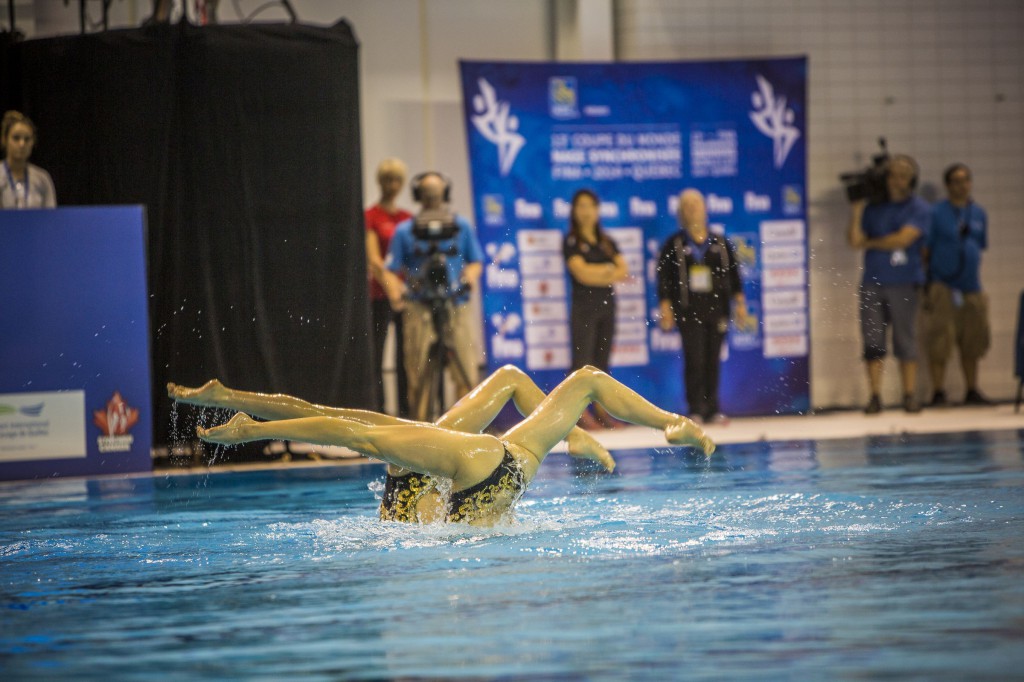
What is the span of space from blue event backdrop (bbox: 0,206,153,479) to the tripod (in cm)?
202

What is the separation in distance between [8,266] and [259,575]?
4.25 metres

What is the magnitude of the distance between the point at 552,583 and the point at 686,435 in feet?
4.31

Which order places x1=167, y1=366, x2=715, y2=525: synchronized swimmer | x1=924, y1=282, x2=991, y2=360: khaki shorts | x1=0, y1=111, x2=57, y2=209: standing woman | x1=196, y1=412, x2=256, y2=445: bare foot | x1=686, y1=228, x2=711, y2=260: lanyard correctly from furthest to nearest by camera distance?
x1=924, y1=282, x2=991, y2=360: khaki shorts → x1=686, y1=228, x2=711, y2=260: lanyard → x1=0, y1=111, x2=57, y2=209: standing woman → x1=167, y1=366, x2=715, y2=525: synchronized swimmer → x1=196, y1=412, x2=256, y2=445: bare foot

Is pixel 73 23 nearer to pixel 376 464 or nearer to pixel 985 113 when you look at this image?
pixel 376 464

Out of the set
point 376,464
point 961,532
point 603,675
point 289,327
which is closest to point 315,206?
point 289,327

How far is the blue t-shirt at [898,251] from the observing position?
10.9 metres

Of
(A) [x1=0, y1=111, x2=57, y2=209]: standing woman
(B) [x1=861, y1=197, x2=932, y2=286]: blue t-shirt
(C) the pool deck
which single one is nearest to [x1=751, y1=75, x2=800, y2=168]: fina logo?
(B) [x1=861, y1=197, x2=932, y2=286]: blue t-shirt

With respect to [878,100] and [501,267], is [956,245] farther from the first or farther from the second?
[501,267]

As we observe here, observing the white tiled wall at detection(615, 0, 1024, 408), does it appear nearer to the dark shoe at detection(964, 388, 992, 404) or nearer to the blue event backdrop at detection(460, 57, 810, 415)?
the dark shoe at detection(964, 388, 992, 404)

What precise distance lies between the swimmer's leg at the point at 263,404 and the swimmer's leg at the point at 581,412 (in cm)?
52

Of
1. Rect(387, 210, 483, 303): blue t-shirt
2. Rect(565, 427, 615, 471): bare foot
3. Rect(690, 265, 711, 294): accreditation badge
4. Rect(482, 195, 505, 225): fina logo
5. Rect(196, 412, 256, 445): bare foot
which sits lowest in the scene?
Rect(565, 427, 615, 471): bare foot

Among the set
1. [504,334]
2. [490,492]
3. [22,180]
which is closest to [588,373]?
[490,492]

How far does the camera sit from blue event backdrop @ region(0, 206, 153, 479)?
8.16 metres

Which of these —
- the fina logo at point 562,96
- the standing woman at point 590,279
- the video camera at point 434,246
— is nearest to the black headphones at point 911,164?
the standing woman at point 590,279
